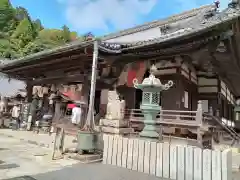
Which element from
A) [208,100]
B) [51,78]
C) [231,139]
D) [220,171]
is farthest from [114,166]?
→ [51,78]

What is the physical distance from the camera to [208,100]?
483 inches

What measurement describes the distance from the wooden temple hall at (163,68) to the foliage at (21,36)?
54.9 ft

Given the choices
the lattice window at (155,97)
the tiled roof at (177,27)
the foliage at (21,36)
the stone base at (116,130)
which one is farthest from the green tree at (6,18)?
the lattice window at (155,97)

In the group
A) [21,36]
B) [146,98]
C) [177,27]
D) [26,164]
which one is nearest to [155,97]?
[146,98]

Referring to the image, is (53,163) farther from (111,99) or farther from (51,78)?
(51,78)

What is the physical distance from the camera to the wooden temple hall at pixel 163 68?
808 centimetres

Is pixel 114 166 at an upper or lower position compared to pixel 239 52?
lower

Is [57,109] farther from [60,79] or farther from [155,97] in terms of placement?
[155,97]

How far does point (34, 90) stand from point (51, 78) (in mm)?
2224

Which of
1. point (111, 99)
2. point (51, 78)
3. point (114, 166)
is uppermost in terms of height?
point (51, 78)

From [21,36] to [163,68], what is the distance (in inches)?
1306

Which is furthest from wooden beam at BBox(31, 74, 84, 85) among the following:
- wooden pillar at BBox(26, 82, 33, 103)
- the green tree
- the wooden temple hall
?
the green tree

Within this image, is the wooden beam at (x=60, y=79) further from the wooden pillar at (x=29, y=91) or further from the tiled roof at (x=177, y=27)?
the tiled roof at (x=177, y=27)

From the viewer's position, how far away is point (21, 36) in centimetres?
3703
